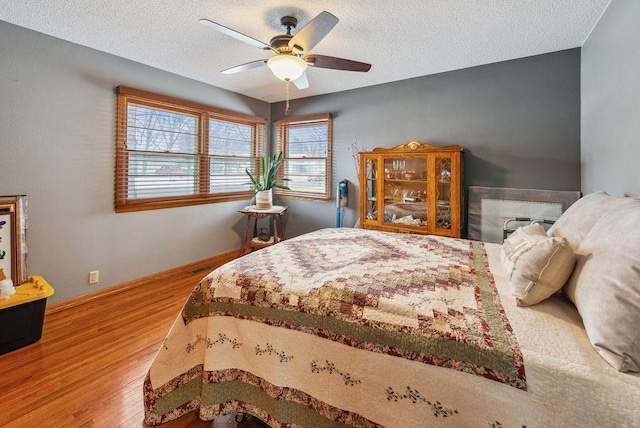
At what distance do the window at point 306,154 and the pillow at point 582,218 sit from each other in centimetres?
290

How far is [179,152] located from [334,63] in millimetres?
2272

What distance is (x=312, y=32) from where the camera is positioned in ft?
6.25

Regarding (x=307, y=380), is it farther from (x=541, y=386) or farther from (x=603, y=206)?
(x=603, y=206)

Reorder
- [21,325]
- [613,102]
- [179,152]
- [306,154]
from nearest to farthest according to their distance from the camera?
[613,102] → [21,325] → [179,152] → [306,154]

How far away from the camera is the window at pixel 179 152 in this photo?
3143 millimetres

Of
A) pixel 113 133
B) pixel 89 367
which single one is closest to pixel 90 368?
pixel 89 367

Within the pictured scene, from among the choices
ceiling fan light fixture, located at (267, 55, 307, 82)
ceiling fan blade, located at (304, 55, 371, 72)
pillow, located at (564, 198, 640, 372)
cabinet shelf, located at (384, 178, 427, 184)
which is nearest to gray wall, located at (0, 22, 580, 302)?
cabinet shelf, located at (384, 178, 427, 184)

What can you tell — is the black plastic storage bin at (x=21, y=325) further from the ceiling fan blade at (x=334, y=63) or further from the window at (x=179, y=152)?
the ceiling fan blade at (x=334, y=63)

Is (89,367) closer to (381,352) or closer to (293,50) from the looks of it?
(381,352)

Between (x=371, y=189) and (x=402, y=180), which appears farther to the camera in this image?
(x=371, y=189)

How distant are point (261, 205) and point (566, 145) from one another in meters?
3.34

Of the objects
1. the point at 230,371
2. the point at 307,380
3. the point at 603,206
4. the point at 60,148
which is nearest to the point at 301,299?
the point at 307,380

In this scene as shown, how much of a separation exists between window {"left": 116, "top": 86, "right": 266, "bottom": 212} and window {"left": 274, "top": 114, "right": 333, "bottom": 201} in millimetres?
404

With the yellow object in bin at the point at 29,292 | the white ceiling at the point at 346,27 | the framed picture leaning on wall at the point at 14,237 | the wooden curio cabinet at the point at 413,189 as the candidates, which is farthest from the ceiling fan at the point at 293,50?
the yellow object in bin at the point at 29,292
